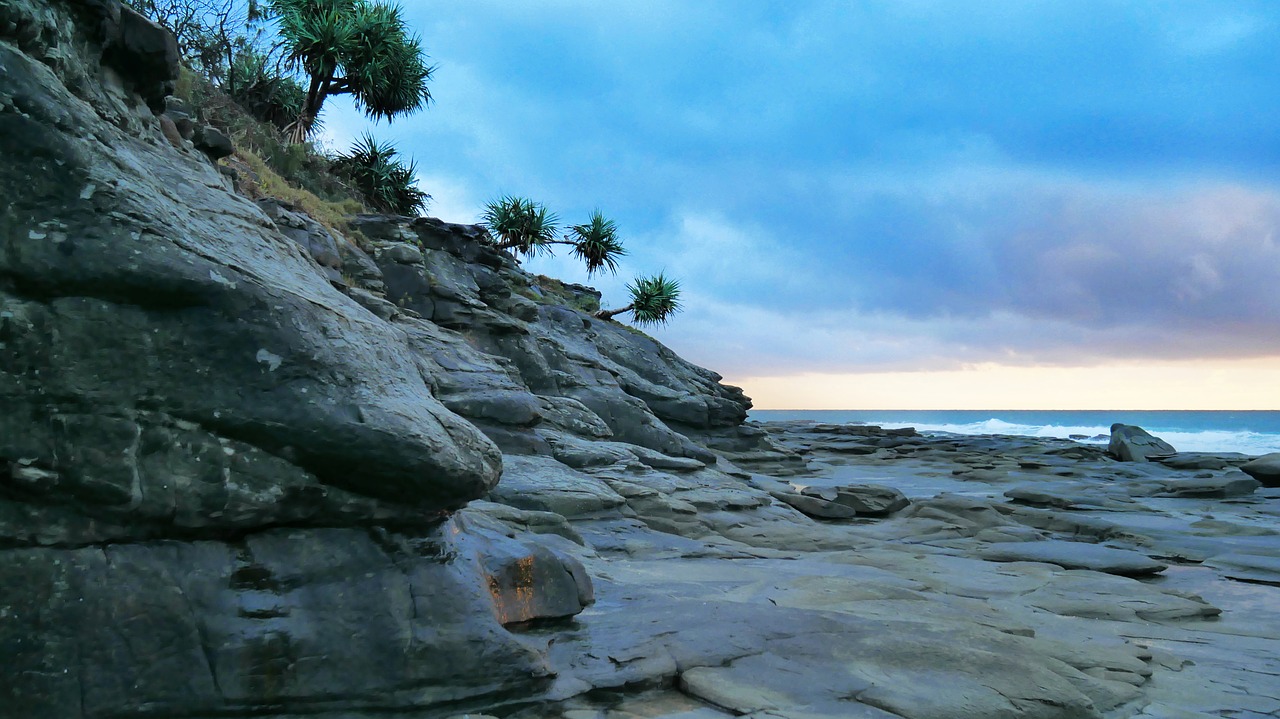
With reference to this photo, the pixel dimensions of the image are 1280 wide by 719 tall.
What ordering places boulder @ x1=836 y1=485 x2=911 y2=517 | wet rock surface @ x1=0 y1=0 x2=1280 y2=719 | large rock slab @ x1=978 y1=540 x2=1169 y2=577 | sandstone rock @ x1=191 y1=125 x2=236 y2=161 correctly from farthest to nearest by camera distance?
1. boulder @ x1=836 y1=485 x2=911 y2=517
2. large rock slab @ x1=978 y1=540 x2=1169 y2=577
3. sandstone rock @ x1=191 y1=125 x2=236 y2=161
4. wet rock surface @ x1=0 y1=0 x2=1280 y2=719

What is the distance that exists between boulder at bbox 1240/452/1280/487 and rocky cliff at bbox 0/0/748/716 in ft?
80.0

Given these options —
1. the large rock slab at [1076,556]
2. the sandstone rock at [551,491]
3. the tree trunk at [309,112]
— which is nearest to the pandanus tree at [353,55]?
the tree trunk at [309,112]

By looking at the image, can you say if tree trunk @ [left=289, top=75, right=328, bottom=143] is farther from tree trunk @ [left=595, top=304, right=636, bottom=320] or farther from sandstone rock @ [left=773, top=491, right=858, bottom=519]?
sandstone rock @ [left=773, top=491, right=858, bottom=519]

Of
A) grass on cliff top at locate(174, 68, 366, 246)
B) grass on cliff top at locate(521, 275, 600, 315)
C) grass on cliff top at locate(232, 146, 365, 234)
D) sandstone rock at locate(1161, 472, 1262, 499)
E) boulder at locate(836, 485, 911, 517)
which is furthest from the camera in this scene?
grass on cliff top at locate(521, 275, 600, 315)

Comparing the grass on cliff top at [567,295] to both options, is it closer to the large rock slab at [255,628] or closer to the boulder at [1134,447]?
the boulder at [1134,447]

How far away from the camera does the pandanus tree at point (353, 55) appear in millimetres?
27031

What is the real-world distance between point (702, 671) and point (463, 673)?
1343 millimetres

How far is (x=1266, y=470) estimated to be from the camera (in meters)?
20.5

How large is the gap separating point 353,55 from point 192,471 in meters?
29.8

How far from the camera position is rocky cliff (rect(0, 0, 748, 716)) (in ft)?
10.1

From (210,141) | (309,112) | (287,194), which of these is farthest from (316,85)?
(210,141)

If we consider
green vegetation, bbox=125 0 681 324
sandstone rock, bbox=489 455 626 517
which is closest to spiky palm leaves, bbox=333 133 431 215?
green vegetation, bbox=125 0 681 324

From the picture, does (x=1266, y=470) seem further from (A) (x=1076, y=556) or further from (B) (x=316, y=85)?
(B) (x=316, y=85)

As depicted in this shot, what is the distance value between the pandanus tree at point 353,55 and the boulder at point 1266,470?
1313 inches
